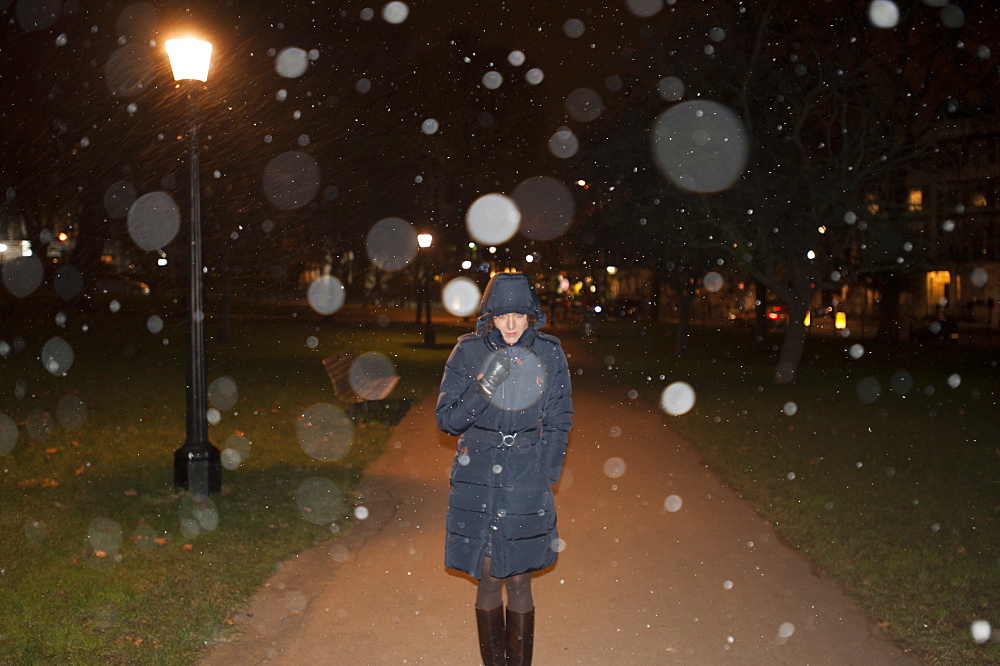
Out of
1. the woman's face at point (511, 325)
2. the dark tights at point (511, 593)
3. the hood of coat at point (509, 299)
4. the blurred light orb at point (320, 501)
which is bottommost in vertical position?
the blurred light orb at point (320, 501)

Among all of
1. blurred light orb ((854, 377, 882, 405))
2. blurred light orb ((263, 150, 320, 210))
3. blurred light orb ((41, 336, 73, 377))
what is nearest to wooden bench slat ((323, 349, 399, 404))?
blurred light orb ((263, 150, 320, 210))

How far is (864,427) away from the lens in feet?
44.4

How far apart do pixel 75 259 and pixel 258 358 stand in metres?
10.7

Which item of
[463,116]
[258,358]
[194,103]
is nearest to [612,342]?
[463,116]

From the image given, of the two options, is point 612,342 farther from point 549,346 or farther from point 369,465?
point 549,346

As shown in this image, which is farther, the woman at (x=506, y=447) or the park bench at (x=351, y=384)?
the park bench at (x=351, y=384)

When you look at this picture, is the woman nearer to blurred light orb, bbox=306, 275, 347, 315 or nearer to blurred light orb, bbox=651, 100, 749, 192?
blurred light orb, bbox=651, 100, 749, 192

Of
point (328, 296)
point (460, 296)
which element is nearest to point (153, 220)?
point (328, 296)

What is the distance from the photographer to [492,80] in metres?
40.7

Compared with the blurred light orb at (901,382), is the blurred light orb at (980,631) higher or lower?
higher

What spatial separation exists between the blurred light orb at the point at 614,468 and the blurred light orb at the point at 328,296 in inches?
1693

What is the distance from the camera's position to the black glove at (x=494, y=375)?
153 inches

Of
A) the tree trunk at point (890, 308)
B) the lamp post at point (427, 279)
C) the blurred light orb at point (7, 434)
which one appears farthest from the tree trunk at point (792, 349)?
the tree trunk at point (890, 308)

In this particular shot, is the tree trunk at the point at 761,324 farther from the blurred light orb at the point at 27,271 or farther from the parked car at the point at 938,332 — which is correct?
the blurred light orb at the point at 27,271
